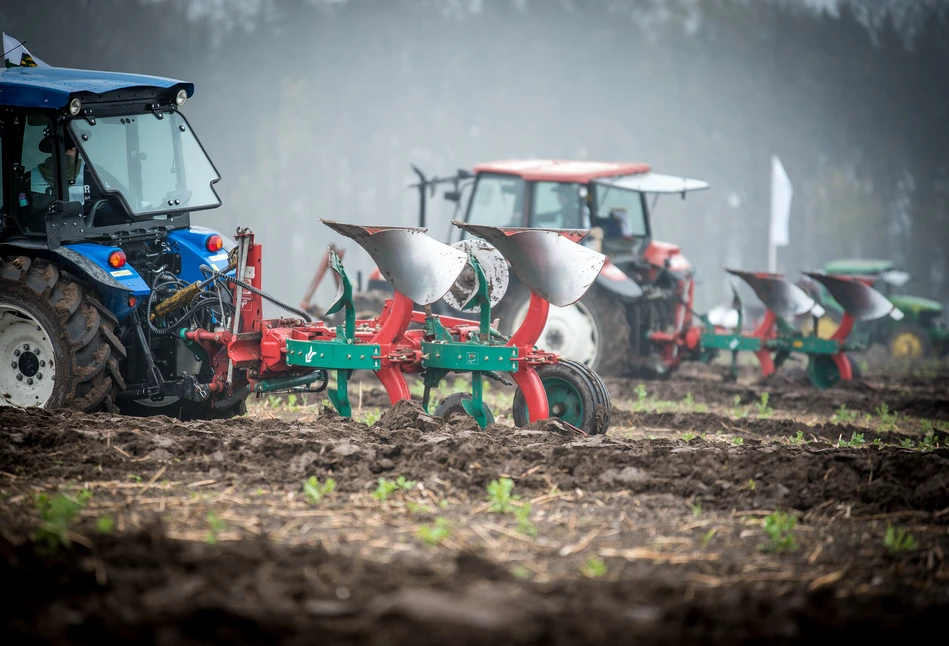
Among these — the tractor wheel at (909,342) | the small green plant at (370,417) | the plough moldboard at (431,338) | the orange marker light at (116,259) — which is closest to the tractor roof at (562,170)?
the small green plant at (370,417)

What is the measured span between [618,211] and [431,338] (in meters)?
5.20

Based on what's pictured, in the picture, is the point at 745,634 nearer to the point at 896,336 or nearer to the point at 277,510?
the point at 277,510

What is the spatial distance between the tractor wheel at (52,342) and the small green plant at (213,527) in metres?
2.55

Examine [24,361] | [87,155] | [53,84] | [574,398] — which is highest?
[53,84]

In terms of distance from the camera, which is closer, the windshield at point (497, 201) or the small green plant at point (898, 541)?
the small green plant at point (898, 541)

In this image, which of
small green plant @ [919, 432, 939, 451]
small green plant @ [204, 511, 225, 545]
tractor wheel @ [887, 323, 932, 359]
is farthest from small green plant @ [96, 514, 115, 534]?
tractor wheel @ [887, 323, 932, 359]

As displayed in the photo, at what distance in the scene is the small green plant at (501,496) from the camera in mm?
4641

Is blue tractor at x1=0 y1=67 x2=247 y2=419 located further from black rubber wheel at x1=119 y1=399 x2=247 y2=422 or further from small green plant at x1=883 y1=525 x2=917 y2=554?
small green plant at x1=883 y1=525 x2=917 y2=554

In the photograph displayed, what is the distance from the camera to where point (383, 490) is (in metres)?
4.79

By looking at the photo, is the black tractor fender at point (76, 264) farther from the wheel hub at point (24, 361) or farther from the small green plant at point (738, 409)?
the small green plant at point (738, 409)

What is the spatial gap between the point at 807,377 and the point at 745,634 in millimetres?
9072

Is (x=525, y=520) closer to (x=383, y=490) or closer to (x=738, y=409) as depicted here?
(x=383, y=490)

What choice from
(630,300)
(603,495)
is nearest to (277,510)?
(603,495)

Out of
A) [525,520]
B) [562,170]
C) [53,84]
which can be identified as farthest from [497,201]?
[525,520]
